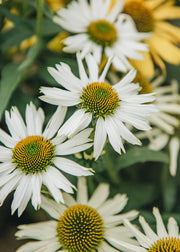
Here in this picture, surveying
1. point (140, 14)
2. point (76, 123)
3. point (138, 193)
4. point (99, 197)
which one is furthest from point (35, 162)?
point (140, 14)

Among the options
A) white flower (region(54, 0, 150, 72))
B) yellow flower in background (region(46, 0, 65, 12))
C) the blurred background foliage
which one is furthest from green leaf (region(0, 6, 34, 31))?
yellow flower in background (region(46, 0, 65, 12))

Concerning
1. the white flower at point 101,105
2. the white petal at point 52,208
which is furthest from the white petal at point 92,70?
the white petal at point 52,208

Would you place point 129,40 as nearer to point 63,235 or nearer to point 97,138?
point 97,138

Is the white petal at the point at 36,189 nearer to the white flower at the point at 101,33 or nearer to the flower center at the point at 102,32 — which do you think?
the white flower at the point at 101,33

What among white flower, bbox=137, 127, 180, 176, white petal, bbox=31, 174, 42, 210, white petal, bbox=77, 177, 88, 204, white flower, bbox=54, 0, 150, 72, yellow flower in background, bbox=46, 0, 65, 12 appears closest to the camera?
white petal, bbox=31, 174, 42, 210

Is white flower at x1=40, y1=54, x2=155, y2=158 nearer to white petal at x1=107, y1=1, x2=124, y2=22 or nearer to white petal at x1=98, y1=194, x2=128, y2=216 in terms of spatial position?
white petal at x1=98, y1=194, x2=128, y2=216

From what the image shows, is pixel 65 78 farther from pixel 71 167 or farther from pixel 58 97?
pixel 71 167
